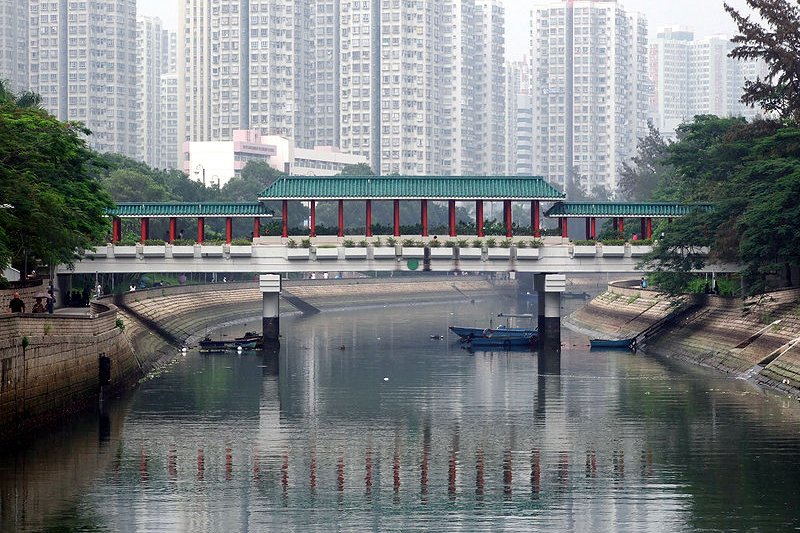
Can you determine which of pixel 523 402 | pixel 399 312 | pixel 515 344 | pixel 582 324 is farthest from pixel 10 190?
pixel 399 312

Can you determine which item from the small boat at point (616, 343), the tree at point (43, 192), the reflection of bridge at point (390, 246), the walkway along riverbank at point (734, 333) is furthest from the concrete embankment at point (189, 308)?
the walkway along riverbank at point (734, 333)

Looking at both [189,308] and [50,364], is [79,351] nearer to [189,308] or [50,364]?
[50,364]

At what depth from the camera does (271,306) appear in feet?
374

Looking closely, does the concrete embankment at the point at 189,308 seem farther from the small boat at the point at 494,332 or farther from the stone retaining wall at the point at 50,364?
the small boat at the point at 494,332

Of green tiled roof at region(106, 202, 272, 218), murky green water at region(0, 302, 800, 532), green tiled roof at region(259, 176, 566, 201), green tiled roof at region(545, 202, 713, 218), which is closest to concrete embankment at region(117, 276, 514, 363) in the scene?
green tiled roof at region(106, 202, 272, 218)

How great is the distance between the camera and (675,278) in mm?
113875

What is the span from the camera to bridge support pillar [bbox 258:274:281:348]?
111812mm

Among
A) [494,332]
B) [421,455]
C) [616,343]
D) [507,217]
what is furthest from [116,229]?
[421,455]

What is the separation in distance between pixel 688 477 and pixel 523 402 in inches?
1017

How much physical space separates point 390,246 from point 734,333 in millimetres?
27296

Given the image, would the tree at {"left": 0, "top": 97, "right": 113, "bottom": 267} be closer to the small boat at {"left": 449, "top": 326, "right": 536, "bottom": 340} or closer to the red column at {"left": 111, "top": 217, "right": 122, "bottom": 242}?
the red column at {"left": 111, "top": 217, "right": 122, "bottom": 242}

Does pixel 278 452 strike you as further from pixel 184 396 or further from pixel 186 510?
pixel 184 396

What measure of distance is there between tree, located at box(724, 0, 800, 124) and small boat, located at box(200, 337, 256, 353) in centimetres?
4476

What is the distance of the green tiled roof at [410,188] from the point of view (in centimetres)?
10800
